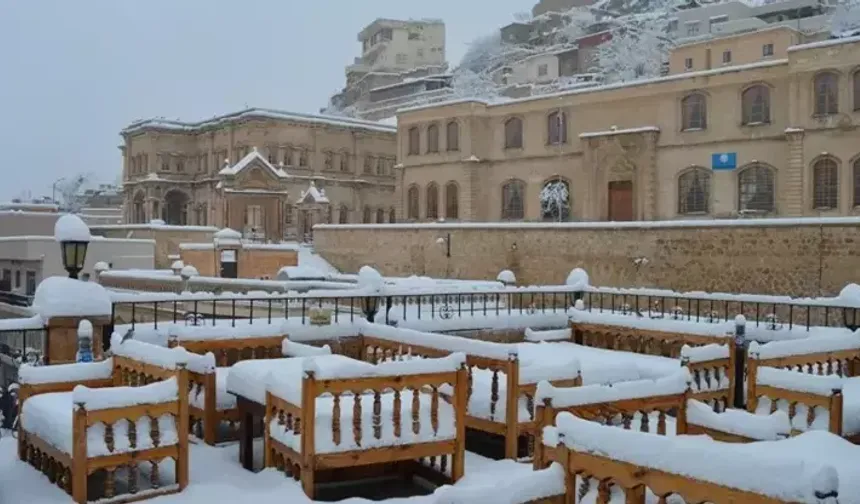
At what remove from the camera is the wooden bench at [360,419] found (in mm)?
5926

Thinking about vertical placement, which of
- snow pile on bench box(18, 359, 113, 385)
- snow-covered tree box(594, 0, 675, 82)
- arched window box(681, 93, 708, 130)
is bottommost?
snow pile on bench box(18, 359, 113, 385)

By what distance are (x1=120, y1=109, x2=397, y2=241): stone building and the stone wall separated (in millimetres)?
14575

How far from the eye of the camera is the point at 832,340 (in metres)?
8.42

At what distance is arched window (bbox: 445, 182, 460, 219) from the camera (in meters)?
38.9

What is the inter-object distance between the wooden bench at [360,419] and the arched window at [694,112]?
27.0 meters

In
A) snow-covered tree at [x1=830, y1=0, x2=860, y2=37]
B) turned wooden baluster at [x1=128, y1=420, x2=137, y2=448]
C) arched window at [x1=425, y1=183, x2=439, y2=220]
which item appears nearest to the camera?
turned wooden baluster at [x1=128, y1=420, x2=137, y2=448]

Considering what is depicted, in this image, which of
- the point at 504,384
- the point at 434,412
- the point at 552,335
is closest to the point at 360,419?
the point at 434,412

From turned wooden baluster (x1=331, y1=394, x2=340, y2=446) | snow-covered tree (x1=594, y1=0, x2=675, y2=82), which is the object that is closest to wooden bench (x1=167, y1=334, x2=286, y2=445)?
turned wooden baluster (x1=331, y1=394, x2=340, y2=446)

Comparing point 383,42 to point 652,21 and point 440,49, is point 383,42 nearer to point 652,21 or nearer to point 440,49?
point 440,49

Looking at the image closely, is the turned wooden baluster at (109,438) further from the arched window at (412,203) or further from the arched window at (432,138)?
the arched window at (412,203)

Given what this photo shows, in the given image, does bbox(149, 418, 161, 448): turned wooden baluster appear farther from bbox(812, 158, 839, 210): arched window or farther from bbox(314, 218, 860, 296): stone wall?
bbox(812, 158, 839, 210): arched window

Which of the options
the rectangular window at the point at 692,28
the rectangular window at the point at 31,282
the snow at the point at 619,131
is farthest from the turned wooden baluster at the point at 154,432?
the rectangular window at the point at 692,28

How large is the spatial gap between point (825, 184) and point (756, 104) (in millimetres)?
3882

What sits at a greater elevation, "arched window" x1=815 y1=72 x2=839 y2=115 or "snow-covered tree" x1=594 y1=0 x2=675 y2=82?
"snow-covered tree" x1=594 y1=0 x2=675 y2=82
